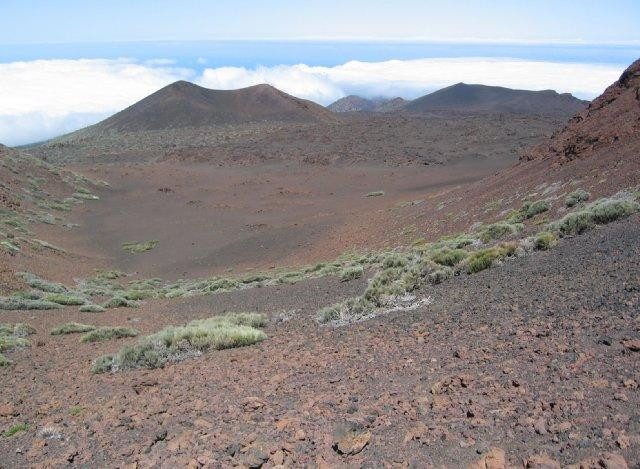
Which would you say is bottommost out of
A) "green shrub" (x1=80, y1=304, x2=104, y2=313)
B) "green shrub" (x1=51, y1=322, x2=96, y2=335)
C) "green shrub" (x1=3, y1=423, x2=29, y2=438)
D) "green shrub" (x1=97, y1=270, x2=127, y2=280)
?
"green shrub" (x1=97, y1=270, x2=127, y2=280)

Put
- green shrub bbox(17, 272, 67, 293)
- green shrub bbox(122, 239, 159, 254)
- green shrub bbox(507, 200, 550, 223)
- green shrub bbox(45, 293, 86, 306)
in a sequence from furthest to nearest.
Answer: green shrub bbox(122, 239, 159, 254) → green shrub bbox(17, 272, 67, 293) → green shrub bbox(507, 200, 550, 223) → green shrub bbox(45, 293, 86, 306)

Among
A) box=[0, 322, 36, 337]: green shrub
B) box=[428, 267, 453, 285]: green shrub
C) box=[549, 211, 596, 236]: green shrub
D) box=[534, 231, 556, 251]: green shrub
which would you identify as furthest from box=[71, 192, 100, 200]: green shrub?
box=[534, 231, 556, 251]: green shrub

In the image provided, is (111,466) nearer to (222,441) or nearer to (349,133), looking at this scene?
(222,441)

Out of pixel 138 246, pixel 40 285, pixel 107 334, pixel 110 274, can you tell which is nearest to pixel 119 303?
pixel 40 285

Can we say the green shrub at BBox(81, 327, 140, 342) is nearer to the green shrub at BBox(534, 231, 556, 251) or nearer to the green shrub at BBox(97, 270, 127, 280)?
the green shrub at BBox(534, 231, 556, 251)

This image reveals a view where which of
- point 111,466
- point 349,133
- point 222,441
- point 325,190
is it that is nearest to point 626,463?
point 222,441

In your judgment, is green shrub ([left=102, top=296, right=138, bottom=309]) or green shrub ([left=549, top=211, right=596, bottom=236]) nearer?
green shrub ([left=549, top=211, right=596, bottom=236])

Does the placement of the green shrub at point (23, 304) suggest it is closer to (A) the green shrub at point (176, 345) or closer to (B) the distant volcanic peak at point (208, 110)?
(A) the green shrub at point (176, 345)
